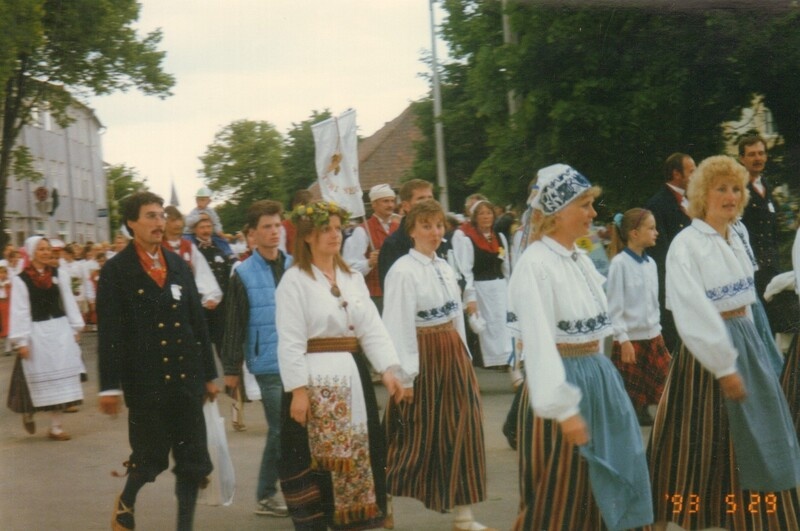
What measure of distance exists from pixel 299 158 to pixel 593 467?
56.4m

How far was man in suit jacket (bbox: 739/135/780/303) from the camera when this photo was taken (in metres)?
8.10

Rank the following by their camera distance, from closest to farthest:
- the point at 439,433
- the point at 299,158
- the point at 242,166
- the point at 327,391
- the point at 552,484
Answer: the point at 552,484, the point at 327,391, the point at 439,433, the point at 242,166, the point at 299,158

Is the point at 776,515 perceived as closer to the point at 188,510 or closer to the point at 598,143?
the point at 188,510

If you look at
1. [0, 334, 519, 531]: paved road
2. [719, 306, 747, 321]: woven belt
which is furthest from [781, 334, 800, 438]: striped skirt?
[0, 334, 519, 531]: paved road

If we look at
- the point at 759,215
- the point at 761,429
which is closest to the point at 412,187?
the point at 759,215

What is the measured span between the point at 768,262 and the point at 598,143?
895 centimetres

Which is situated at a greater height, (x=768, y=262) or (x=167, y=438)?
(x=768, y=262)

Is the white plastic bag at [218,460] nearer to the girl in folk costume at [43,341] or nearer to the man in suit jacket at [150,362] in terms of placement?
the man in suit jacket at [150,362]

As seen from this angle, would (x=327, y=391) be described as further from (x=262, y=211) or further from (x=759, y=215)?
(x=759, y=215)

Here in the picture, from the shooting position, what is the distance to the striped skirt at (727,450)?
5.25 meters

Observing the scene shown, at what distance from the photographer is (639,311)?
9.16m

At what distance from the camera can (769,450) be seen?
5238 millimetres

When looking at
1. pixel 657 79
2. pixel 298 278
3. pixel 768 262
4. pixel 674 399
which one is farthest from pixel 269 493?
pixel 657 79

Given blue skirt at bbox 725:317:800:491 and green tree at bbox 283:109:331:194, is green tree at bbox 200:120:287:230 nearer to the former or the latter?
green tree at bbox 283:109:331:194
